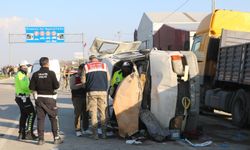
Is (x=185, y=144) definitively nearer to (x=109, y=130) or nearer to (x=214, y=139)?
(x=214, y=139)

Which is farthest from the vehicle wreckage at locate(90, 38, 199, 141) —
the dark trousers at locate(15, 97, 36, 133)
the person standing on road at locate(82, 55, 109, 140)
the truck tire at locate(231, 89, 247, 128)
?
the truck tire at locate(231, 89, 247, 128)

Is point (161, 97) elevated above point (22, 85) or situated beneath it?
situated beneath

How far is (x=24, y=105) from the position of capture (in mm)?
11008

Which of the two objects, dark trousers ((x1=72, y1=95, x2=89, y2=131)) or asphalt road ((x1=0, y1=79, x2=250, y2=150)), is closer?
asphalt road ((x1=0, y1=79, x2=250, y2=150))

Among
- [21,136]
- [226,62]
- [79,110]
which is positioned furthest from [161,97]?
[226,62]

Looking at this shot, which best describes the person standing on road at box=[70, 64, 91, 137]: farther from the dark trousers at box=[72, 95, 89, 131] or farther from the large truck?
the large truck

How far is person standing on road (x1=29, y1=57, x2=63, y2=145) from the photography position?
33.4ft

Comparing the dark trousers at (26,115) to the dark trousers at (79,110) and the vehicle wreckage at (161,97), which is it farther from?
the vehicle wreckage at (161,97)

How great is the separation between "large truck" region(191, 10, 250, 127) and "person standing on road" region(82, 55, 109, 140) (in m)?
3.64

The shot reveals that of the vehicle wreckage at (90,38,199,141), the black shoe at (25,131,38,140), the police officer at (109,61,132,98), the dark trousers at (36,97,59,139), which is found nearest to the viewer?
the dark trousers at (36,97,59,139)

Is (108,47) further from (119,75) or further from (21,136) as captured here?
(21,136)

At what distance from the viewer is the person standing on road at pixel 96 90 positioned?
10.9 m

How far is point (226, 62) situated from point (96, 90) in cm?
471

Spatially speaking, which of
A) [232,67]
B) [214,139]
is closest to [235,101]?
[232,67]
